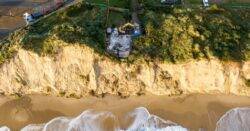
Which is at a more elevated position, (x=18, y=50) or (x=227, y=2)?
(x=227, y=2)

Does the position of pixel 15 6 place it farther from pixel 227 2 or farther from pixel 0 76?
pixel 227 2

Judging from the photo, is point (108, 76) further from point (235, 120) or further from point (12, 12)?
point (12, 12)

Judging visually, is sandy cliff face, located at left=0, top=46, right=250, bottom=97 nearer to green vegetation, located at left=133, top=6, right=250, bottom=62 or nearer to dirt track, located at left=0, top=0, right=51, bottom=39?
green vegetation, located at left=133, top=6, right=250, bottom=62

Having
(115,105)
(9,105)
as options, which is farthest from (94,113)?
(9,105)

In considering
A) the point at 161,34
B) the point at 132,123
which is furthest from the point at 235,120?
the point at 161,34

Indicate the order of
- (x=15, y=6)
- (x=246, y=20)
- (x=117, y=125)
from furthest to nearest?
(x=15, y=6) → (x=246, y=20) → (x=117, y=125)
